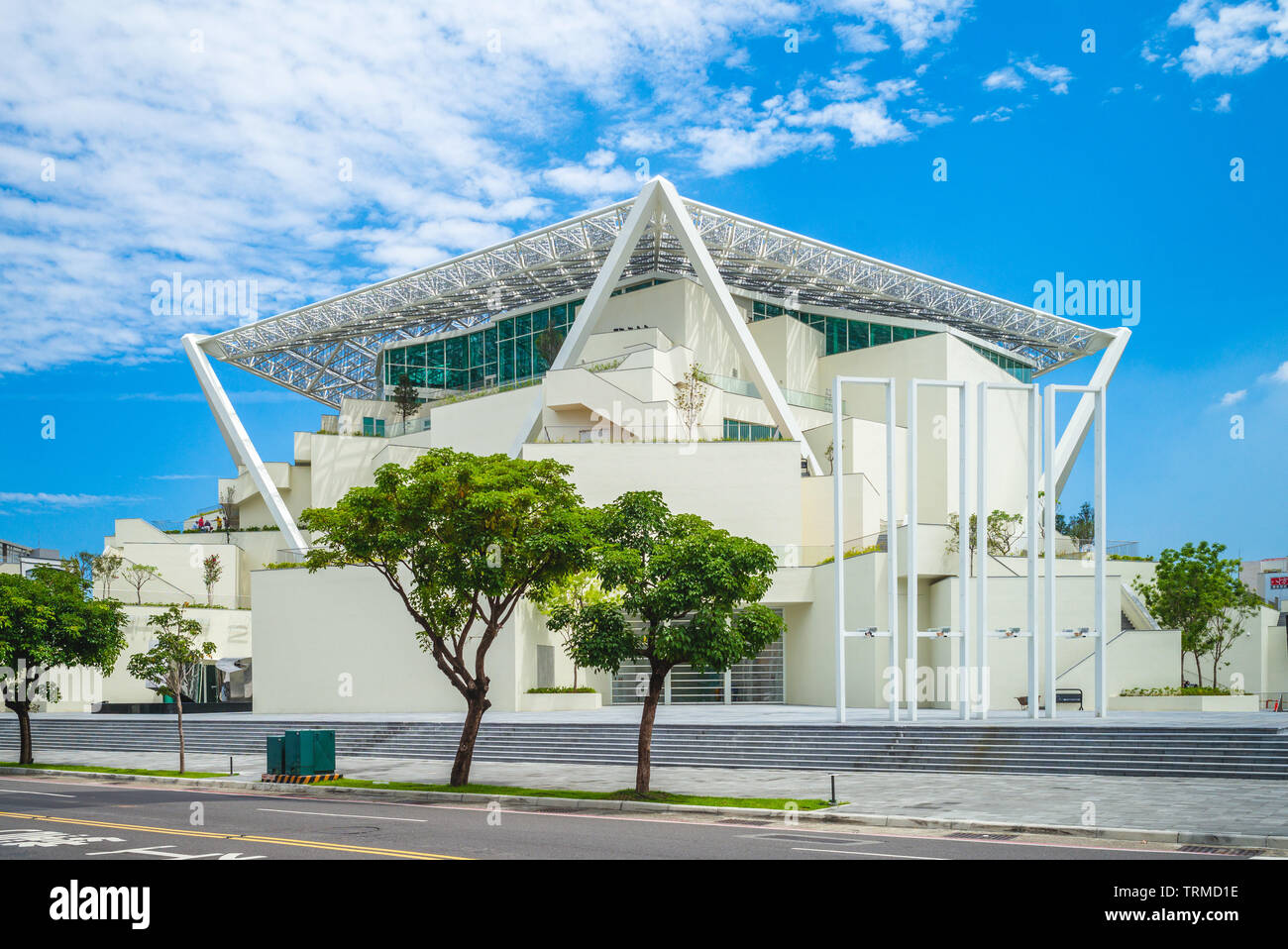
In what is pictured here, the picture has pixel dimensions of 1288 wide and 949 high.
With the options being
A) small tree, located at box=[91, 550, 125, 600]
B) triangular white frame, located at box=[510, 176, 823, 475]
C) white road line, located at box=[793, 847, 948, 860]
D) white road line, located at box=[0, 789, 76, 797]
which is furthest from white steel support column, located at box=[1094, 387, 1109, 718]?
small tree, located at box=[91, 550, 125, 600]

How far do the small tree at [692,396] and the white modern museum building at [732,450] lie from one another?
204 mm

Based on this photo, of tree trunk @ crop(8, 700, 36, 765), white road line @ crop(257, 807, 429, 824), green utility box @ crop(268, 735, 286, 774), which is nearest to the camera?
white road line @ crop(257, 807, 429, 824)

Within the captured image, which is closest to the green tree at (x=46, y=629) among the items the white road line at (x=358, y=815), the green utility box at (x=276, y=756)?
the green utility box at (x=276, y=756)

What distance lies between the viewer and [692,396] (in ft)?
150

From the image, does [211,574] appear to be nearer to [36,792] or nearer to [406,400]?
[406,400]

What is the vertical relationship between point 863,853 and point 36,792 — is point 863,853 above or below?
above

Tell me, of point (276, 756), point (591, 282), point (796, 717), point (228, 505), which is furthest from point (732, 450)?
point (228, 505)

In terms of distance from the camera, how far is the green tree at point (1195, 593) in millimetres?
38469

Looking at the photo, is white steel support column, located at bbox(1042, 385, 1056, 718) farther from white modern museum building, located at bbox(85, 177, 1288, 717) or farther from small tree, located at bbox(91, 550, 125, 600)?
small tree, located at bbox(91, 550, 125, 600)

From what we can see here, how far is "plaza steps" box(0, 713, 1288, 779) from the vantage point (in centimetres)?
2183

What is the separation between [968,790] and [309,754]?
13.2 m

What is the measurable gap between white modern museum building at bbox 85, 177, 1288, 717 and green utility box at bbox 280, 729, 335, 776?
38.2 feet

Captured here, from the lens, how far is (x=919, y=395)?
172 ft

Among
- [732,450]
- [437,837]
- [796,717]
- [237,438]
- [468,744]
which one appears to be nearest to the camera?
[437,837]
